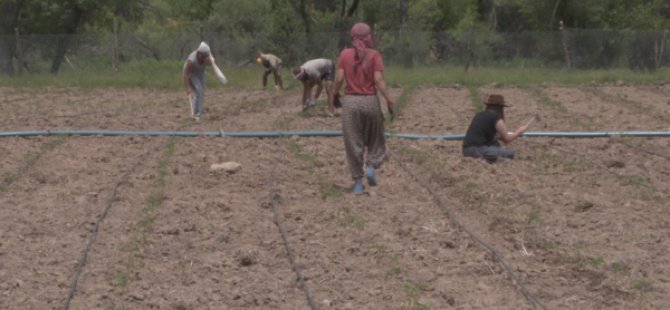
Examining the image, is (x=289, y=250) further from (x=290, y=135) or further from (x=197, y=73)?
(x=197, y=73)

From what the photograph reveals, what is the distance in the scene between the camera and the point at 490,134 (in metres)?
11.4

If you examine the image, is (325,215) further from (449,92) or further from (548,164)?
(449,92)

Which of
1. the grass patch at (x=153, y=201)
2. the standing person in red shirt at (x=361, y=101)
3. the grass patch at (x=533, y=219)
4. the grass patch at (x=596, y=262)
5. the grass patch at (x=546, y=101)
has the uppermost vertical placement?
the standing person in red shirt at (x=361, y=101)

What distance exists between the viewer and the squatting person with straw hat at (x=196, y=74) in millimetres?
14938

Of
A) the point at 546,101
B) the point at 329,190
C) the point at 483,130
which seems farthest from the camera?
the point at 546,101

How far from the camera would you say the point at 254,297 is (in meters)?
6.38

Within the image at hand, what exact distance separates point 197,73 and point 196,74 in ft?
0.08

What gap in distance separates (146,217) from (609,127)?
859 cm

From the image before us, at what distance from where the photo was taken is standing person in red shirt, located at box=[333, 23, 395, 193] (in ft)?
30.7

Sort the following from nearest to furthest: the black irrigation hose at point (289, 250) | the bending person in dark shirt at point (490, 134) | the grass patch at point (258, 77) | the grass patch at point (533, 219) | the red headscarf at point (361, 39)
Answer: the black irrigation hose at point (289, 250)
the grass patch at point (533, 219)
the red headscarf at point (361, 39)
the bending person in dark shirt at point (490, 134)
the grass patch at point (258, 77)

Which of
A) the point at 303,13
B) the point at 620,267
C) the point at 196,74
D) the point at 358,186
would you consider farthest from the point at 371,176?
the point at 303,13

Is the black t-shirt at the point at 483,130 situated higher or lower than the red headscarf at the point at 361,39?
lower

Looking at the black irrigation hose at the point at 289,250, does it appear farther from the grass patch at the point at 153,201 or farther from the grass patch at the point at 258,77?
the grass patch at the point at 258,77

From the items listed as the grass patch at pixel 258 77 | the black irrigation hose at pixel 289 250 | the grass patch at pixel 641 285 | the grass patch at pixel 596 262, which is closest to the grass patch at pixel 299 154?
the black irrigation hose at pixel 289 250
